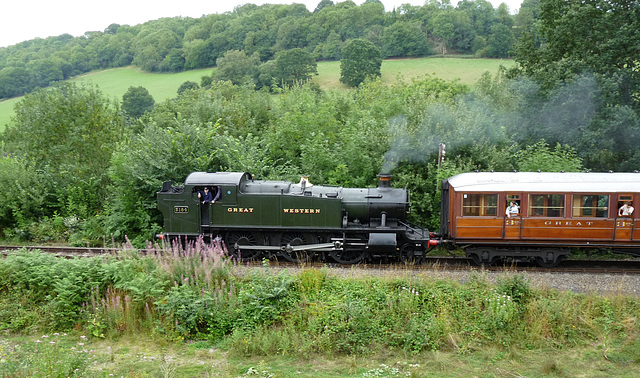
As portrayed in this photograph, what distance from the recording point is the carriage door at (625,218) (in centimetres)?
1381

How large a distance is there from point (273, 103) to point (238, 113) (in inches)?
212

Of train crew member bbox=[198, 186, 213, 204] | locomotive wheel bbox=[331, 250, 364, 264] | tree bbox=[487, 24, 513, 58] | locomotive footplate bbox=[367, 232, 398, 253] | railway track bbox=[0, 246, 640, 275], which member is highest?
tree bbox=[487, 24, 513, 58]

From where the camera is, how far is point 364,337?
10281mm

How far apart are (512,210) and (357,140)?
294 inches

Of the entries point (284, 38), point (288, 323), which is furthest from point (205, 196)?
point (284, 38)

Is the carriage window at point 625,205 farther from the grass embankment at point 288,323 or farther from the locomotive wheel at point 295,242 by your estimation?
the locomotive wheel at point 295,242

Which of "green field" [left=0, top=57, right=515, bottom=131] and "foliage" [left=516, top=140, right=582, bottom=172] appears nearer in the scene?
"foliage" [left=516, top=140, right=582, bottom=172]

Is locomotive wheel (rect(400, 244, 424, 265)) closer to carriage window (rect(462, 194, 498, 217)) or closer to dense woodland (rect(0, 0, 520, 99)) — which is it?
carriage window (rect(462, 194, 498, 217))

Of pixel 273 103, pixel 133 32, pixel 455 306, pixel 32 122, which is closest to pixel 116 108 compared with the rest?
pixel 32 122

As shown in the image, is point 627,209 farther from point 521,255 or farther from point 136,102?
point 136,102

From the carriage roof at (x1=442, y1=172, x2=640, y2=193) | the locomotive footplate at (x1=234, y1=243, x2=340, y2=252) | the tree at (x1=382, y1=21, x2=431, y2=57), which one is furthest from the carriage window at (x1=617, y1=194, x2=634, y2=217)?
the tree at (x1=382, y1=21, x2=431, y2=57)

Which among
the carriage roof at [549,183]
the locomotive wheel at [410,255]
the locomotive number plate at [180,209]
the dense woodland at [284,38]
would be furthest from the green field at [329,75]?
the locomotive number plate at [180,209]

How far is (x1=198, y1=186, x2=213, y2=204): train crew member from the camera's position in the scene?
15.3m

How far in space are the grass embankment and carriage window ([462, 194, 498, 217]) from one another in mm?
3043
